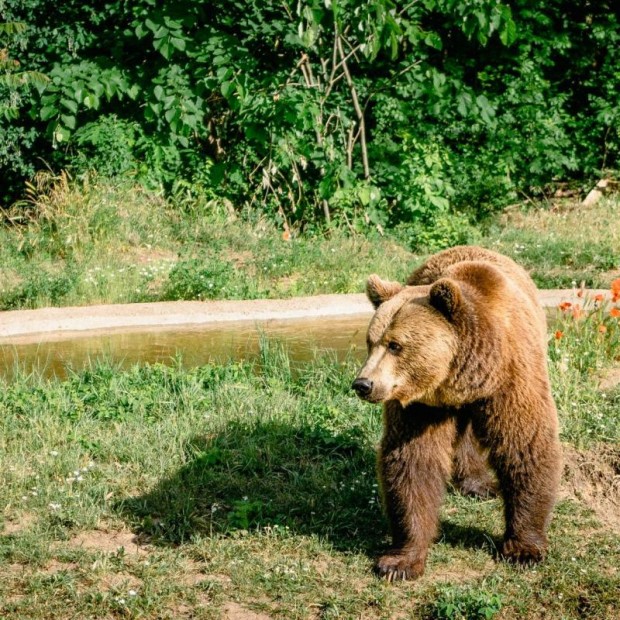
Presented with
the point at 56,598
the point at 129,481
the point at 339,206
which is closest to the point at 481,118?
the point at 339,206

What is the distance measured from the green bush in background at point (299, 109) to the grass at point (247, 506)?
613 centimetres

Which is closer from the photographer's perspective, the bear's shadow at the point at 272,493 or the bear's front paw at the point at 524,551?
the bear's front paw at the point at 524,551

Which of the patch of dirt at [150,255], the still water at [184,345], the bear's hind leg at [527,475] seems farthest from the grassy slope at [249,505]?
the patch of dirt at [150,255]

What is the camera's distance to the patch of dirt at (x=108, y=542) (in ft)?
13.0

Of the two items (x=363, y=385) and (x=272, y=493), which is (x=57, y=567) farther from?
(x=363, y=385)

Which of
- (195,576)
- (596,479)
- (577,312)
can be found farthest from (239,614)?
(577,312)

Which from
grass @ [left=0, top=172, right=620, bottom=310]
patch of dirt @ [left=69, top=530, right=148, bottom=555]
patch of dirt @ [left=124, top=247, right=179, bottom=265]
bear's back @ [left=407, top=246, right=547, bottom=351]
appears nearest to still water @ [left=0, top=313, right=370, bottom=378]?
grass @ [left=0, top=172, right=620, bottom=310]

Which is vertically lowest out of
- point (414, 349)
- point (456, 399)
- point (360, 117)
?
point (456, 399)

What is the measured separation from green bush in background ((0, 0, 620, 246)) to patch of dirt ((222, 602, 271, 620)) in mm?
8310

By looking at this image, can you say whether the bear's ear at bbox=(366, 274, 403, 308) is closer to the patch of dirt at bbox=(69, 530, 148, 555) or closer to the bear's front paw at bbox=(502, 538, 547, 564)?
the bear's front paw at bbox=(502, 538, 547, 564)

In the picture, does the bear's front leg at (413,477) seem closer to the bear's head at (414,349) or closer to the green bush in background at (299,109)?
the bear's head at (414,349)

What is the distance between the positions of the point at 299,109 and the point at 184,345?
5.10 metres

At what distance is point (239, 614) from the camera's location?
11.5 ft

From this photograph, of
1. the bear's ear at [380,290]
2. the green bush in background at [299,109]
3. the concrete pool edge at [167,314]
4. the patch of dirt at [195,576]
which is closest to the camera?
the patch of dirt at [195,576]
